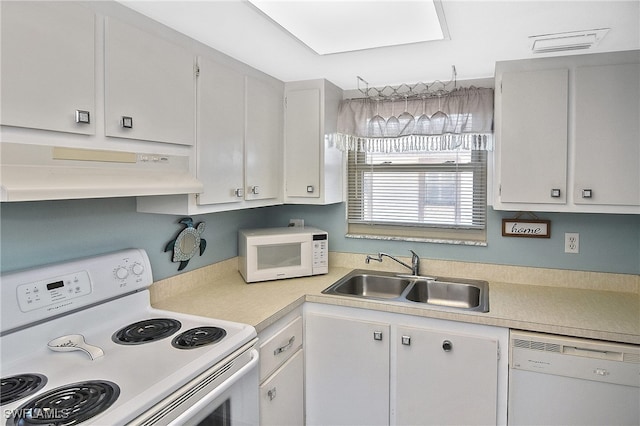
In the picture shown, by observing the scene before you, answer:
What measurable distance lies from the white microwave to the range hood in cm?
79

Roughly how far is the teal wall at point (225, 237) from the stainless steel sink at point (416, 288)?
0.64ft

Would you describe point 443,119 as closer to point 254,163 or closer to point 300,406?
point 254,163

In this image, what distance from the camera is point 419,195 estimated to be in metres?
2.72

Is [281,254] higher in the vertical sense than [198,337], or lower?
higher

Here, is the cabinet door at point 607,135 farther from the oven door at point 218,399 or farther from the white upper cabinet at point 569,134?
the oven door at point 218,399

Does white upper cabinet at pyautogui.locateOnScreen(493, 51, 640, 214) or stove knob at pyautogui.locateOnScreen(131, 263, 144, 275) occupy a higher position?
white upper cabinet at pyautogui.locateOnScreen(493, 51, 640, 214)

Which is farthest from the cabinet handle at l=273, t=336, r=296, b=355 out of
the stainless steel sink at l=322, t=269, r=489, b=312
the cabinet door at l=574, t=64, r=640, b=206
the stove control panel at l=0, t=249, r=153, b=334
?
the cabinet door at l=574, t=64, r=640, b=206

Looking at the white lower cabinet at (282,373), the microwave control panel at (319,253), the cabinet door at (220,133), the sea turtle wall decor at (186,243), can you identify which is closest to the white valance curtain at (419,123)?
the microwave control panel at (319,253)

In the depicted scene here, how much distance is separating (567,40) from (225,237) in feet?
6.91

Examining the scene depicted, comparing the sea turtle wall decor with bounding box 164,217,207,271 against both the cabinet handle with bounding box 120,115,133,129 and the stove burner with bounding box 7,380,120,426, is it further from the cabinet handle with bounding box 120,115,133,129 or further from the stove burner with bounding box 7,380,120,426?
the stove burner with bounding box 7,380,120,426

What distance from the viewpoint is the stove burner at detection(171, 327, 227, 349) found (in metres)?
1.53

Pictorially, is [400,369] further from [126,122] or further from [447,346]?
[126,122]

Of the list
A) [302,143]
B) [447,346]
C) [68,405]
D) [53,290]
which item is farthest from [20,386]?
[302,143]

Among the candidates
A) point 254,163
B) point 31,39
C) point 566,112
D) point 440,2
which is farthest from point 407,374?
point 31,39
